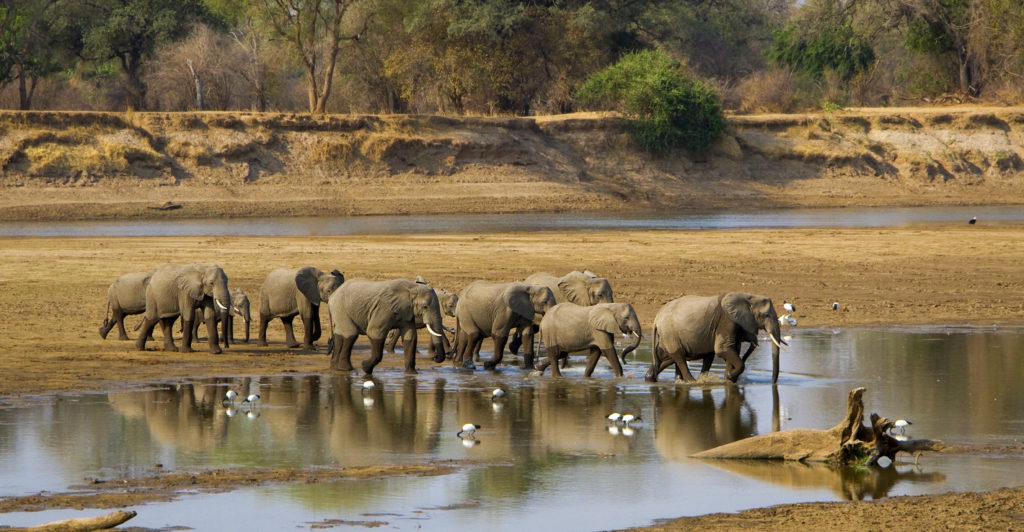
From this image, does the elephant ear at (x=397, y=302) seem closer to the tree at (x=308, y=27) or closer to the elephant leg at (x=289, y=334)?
the elephant leg at (x=289, y=334)

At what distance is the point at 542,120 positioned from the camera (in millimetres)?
54281

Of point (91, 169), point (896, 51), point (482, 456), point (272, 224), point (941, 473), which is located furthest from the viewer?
point (896, 51)

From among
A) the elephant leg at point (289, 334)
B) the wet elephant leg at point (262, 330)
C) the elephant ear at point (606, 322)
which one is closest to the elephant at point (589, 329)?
the elephant ear at point (606, 322)

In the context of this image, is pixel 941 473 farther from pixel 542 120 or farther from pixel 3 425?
pixel 542 120

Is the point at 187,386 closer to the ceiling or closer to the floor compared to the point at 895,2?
closer to the floor

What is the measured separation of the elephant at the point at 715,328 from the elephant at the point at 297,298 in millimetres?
4626

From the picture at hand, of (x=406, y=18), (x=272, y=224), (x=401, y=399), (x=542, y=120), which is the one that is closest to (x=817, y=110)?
(x=542, y=120)

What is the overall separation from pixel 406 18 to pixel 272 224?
19185 mm

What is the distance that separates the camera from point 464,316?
16.6 m

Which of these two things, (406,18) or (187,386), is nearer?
(187,386)

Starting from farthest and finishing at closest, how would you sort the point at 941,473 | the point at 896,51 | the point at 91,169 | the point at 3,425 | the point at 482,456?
1. the point at 896,51
2. the point at 91,169
3. the point at 3,425
4. the point at 482,456
5. the point at 941,473

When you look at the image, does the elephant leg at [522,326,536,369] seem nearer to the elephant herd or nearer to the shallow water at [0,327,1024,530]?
the elephant herd

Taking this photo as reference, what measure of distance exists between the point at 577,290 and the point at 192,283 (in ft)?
16.1

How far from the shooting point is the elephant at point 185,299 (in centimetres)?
1691
